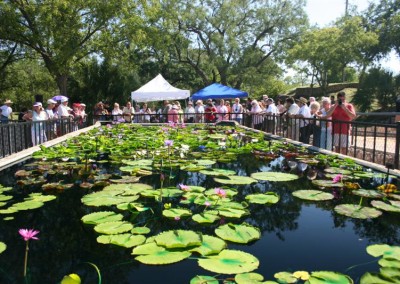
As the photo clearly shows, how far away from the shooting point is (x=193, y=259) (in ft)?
6.35

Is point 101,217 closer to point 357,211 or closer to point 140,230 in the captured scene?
point 140,230

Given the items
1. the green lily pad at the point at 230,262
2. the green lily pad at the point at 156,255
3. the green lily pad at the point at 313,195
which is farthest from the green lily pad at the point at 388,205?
the green lily pad at the point at 156,255

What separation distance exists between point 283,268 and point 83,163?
3.66 metres

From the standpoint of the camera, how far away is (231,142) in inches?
274

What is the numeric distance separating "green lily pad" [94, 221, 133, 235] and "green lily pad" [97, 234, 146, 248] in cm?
7

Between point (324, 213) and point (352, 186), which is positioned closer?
point (324, 213)

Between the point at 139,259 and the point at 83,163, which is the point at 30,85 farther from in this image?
the point at 139,259

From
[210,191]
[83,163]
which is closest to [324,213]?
[210,191]

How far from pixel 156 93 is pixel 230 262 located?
15355 mm

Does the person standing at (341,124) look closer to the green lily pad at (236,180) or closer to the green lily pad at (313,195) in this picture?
the green lily pad at (236,180)

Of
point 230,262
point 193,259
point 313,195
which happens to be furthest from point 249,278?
point 313,195

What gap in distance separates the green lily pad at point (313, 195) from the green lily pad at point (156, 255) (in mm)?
1687

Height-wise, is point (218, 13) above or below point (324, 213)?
above

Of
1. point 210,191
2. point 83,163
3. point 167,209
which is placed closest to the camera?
point 167,209
